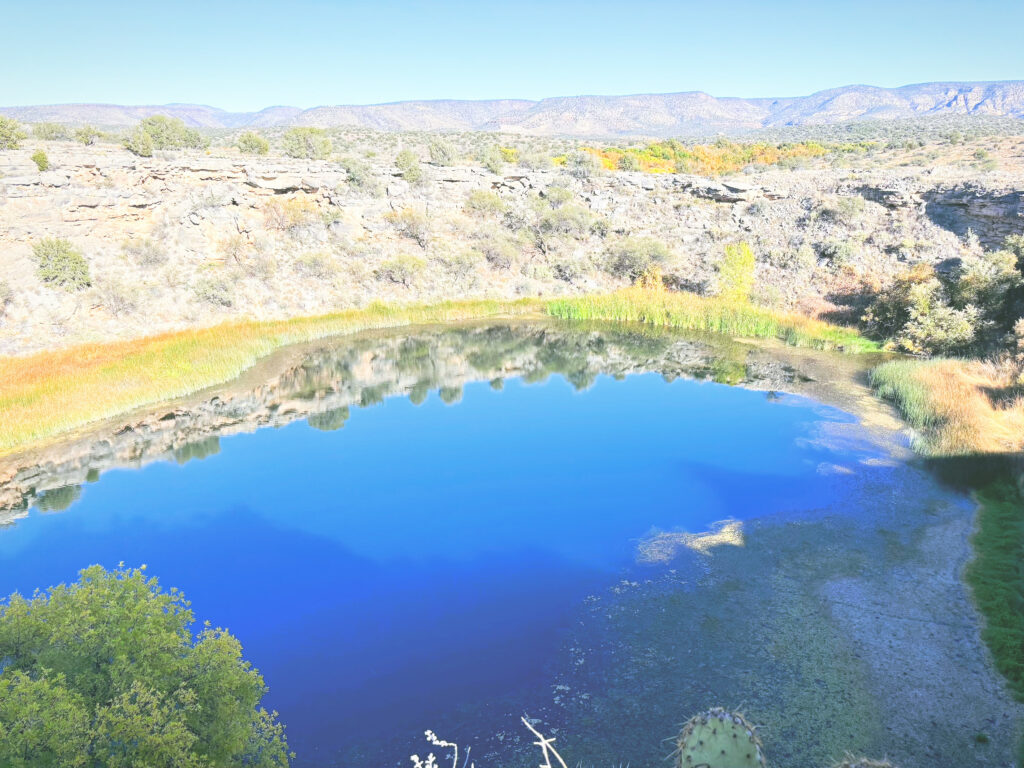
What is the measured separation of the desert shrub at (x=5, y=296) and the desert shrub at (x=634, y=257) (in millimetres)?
27908

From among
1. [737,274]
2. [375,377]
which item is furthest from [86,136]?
[737,274]

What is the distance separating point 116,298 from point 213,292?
12.6ft

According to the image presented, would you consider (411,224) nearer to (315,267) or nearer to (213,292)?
(315,267)

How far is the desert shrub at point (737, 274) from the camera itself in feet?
99.6

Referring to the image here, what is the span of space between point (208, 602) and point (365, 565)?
2.64 meters

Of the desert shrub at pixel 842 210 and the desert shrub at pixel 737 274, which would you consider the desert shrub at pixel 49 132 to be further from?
the desert shrub at pixel 842 210

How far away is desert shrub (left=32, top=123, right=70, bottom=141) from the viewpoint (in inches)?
1437

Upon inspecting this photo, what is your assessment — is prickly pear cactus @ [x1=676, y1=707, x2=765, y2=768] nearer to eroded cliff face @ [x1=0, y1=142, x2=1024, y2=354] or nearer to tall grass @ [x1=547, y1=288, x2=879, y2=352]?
tall grass @ [x1=547, y1=288, x2=879, y2=352]

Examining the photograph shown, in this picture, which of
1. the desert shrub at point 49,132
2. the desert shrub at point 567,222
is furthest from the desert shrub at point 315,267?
the desert shrub at point 49,132

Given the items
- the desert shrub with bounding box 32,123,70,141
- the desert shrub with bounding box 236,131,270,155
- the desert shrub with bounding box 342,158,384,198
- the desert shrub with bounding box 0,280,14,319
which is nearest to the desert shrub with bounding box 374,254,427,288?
the desert shrub with bounding box 342,158,384,198

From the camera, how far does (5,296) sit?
24.7 m

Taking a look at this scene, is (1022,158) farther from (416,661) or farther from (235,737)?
(235,737)

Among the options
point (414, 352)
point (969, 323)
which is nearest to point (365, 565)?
point (414, 352)

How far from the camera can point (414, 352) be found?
1048 inches
